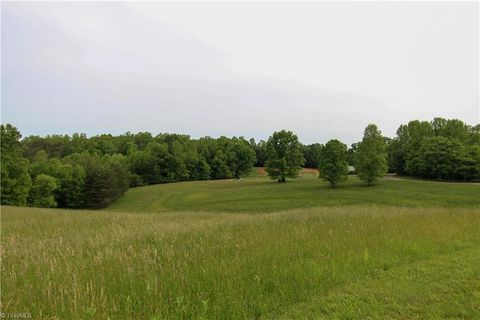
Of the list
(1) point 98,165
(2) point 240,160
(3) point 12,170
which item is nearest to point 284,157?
(2) point 240,160

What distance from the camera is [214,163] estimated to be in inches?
3917

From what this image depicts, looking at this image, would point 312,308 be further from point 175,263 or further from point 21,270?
point 21,270

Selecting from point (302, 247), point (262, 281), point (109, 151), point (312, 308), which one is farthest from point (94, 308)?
point (109, 151)

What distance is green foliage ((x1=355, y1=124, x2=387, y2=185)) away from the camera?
54.7 meters

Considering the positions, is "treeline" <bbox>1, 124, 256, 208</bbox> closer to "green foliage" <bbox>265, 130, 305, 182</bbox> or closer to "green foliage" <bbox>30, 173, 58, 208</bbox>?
"green foliage" <bbox>30, 173, 58, 208</bbox>

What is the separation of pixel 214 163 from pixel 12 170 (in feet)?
191

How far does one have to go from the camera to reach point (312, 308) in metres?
4.95

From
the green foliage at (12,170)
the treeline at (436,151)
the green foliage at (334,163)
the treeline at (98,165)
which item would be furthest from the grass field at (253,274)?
the treeline at (436,151)

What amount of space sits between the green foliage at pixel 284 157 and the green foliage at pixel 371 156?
13.6 m

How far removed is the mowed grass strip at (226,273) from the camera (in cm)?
466

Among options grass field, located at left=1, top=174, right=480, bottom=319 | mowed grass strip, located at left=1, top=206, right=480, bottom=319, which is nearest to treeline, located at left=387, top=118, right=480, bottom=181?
grass field, located at left=1, top=174, right=480, bottom=319

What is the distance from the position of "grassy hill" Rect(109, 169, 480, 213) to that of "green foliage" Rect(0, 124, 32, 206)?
16.8 metres

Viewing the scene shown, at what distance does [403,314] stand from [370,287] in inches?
42.4

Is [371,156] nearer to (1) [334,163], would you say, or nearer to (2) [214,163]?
(1) [334,163]
